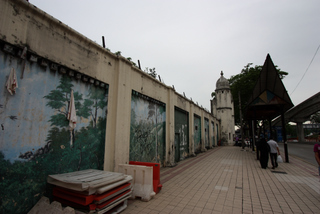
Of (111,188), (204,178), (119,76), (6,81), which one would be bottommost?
(204,178)

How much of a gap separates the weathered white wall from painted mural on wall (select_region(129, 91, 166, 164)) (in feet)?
1.92

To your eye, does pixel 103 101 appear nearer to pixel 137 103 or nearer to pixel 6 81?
pixel 137 103

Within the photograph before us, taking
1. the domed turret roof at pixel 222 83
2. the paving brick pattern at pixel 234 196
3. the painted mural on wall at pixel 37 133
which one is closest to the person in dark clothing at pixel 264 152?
the paving brick pattern at pixel 234 196

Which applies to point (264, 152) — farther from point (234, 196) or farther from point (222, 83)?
point (222, 83)

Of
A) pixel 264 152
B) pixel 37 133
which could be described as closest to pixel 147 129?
pixel 37 133

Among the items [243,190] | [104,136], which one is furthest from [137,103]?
[243,190]

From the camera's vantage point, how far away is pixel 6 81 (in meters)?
3.32

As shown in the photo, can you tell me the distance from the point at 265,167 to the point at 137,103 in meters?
7.66

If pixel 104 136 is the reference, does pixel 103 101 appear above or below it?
above

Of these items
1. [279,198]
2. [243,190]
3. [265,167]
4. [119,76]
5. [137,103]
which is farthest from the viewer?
[265,167]

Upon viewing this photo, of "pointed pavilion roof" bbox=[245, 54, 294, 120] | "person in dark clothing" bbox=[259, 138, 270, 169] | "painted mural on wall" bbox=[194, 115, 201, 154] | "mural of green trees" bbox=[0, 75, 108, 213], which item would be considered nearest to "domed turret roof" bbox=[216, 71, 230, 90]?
"painted mural on wall" bbox=[194, 115, 201, 154]

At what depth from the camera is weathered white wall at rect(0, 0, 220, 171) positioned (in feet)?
11.7

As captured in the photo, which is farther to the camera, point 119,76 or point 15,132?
point 119,76

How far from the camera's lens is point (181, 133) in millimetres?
12305
